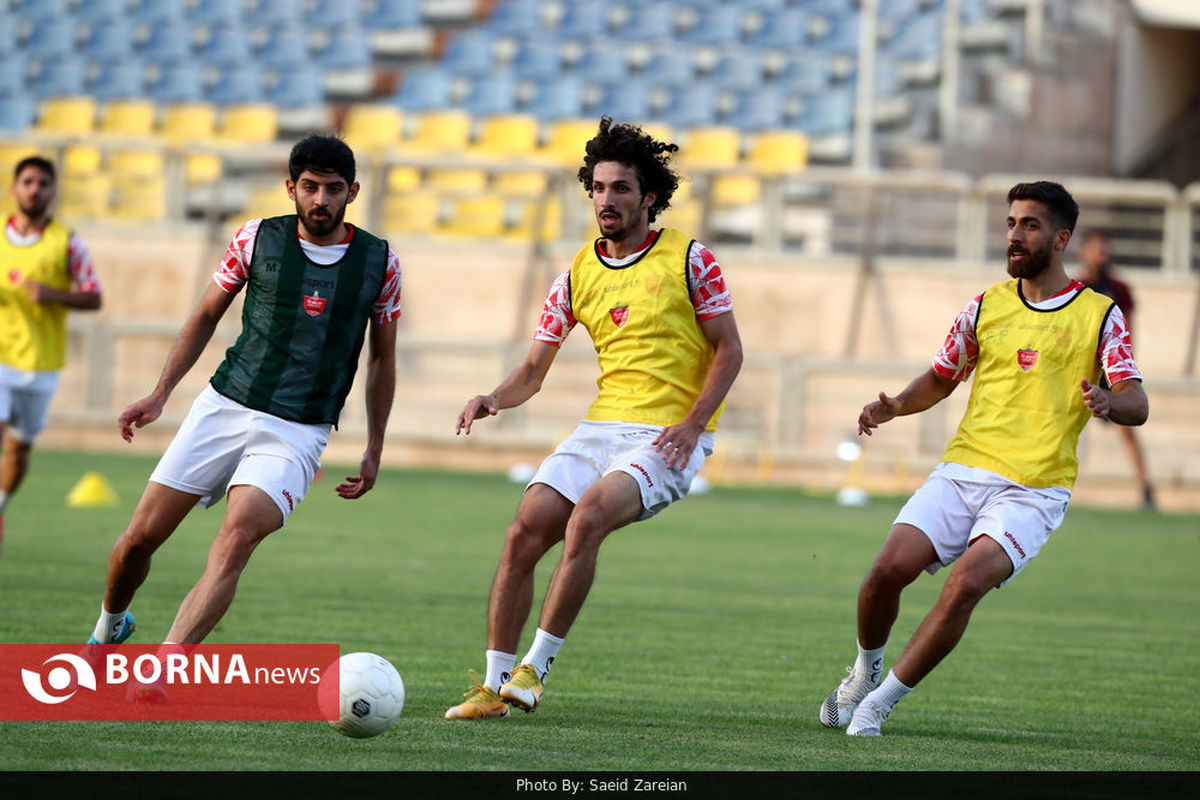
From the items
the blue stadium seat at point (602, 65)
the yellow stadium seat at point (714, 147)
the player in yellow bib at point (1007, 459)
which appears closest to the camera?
the player in yellow bib at point (1007, 459)

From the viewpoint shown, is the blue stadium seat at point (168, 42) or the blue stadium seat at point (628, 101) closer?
the blue stadium seat at point (628, 101)

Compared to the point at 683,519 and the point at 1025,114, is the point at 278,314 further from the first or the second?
the point at 1025,114

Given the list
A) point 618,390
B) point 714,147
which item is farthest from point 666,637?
point 714,147

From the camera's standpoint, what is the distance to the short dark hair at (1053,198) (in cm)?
654

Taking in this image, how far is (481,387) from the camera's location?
2083cm

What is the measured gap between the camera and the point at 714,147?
969 inches

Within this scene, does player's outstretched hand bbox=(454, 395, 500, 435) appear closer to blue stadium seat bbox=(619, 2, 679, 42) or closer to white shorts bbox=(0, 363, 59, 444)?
white shorts bbox=(0, 363, 59, 444)

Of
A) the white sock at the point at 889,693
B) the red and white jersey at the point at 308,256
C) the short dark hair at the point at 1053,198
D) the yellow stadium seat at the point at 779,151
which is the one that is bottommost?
the white sock at the point at 889,693

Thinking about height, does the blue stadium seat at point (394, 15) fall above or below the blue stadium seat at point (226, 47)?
above

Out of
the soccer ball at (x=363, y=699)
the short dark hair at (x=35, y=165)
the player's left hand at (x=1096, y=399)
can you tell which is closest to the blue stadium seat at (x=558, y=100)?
the short dark hair at (x=35, y=165)

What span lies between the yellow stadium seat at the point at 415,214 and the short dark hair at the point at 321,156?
16031 millimetres

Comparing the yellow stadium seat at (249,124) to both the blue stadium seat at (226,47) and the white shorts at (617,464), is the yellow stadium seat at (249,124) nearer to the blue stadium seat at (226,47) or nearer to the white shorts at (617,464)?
the blue stadium seat at (226,47)

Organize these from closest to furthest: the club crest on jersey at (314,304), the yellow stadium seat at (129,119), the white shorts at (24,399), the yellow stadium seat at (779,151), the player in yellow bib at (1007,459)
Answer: the player in yellow bib at (1007,459), the club crest on jersey at (314,304), the white shorts at (24,399), the yellow stadium seat at (779,151), the yellow stadium seat at (129,119)

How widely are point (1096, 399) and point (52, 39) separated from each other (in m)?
25.1
